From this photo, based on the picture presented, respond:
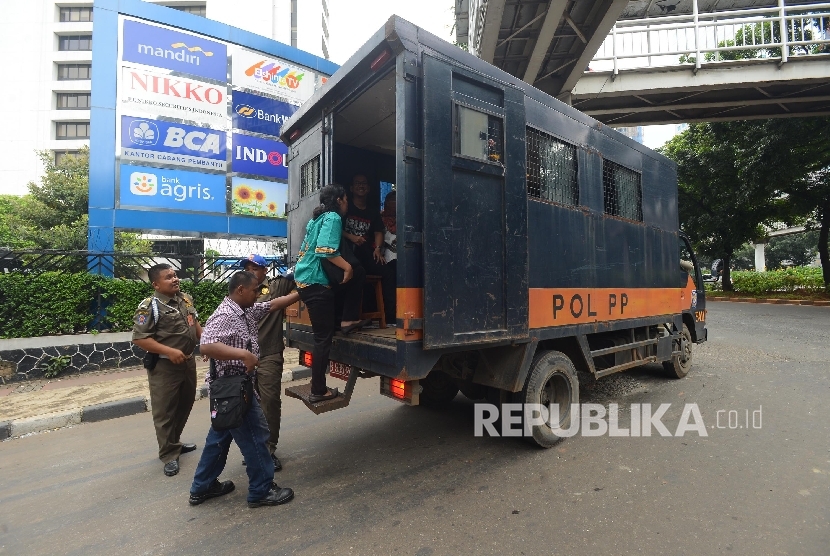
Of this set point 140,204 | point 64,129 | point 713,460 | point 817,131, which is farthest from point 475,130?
point 64,129

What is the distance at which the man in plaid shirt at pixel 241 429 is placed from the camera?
2.77 metres

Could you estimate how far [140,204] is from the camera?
849cm

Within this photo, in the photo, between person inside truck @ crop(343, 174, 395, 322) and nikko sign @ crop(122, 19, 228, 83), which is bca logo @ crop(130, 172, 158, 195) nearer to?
nikko sign @ crop(122, 19, 228, 83)

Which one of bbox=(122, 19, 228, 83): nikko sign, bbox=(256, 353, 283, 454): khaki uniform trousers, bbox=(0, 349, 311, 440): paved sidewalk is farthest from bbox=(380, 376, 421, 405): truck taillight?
bbox=(122, 19, 228, 83): nikko sign

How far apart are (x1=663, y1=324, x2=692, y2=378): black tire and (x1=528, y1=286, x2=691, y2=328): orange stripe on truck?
1.55 ft

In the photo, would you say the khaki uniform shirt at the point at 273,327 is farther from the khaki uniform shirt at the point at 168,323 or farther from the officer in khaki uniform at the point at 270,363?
the khaki uniform shirt at the point at 168,323

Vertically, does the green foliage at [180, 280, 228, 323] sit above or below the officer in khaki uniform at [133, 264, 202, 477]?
above

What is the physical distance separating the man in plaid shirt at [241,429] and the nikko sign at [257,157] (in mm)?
7696

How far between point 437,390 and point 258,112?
8.37 m

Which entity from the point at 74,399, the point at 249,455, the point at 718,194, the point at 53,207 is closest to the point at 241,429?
the point at 249,455

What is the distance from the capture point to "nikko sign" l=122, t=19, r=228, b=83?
8.62 meters

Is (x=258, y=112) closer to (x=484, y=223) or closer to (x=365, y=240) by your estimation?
(x=365, y=240)

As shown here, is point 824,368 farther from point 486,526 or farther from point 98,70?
point 98,70

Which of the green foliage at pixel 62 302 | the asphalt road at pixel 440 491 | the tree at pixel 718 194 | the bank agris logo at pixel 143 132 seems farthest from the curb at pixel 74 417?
the tree at pixel 718 194
